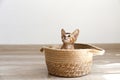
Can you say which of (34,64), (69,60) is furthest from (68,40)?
(34,64)

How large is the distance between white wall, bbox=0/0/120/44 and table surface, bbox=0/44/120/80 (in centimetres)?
11

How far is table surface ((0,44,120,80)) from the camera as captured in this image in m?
1.40

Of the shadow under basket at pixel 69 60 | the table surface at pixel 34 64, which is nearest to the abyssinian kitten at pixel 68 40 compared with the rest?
the shadow under basket at pixel 69 60

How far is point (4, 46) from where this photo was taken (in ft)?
7.98

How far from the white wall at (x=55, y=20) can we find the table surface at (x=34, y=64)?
108 millimetres

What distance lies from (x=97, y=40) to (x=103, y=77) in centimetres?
114

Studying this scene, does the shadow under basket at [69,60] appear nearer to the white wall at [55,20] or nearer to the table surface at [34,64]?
the table surface at [34,64]

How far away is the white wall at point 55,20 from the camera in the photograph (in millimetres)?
2418

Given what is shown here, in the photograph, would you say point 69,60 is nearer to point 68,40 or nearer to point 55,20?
point 68,40

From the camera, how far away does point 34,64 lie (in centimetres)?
174

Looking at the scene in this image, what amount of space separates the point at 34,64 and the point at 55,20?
2.69 feet

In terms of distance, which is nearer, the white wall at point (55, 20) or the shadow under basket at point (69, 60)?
the shadow under basket at point (69, 60)

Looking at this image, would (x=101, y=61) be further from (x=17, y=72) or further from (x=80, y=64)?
(x=17, y=72)

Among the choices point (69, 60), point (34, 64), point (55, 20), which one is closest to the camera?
point (69, 60)
